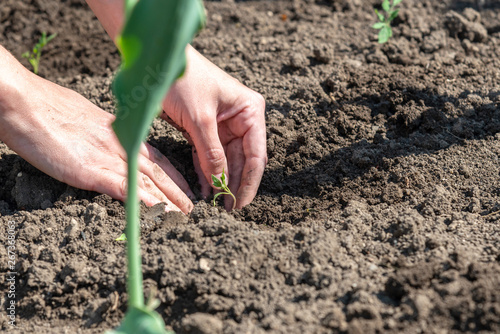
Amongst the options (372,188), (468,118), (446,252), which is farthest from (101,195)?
(468,118)

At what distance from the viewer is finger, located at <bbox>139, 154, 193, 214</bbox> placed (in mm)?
2246

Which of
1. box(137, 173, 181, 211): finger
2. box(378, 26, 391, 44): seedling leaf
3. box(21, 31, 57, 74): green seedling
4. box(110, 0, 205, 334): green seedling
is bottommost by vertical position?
box(21, 31, 57, 74): green seedling

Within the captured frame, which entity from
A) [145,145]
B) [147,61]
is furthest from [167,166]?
[147,61]

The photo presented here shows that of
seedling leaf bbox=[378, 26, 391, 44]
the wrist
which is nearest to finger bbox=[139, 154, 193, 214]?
the wrist

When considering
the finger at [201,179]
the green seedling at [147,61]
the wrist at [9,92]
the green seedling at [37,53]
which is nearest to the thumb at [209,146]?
the finger at [201,179]

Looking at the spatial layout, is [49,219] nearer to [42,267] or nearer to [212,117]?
[42,267]

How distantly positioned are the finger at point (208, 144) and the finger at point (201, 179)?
166mm

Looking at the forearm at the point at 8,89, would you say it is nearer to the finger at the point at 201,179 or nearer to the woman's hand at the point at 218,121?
the woman's hand at the point at 218,121

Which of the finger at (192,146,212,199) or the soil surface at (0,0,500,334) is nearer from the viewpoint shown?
the soil surface at (0,0,500,334)

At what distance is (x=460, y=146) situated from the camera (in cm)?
228

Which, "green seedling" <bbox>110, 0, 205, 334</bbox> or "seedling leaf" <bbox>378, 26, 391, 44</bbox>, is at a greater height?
"green seedling" <bbox>110, 0, 205, 334</bbox>

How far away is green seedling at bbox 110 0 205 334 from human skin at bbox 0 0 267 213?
1040mm

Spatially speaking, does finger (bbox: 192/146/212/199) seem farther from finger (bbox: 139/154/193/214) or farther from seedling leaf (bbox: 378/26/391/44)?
seedling leaf (bbox: 378/26/391/44)

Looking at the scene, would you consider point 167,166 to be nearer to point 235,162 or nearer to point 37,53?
point 235,162
